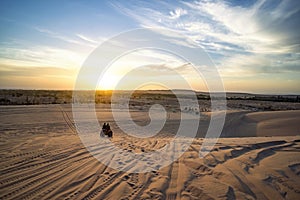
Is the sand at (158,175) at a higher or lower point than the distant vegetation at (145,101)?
lower

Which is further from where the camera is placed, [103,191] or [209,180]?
[209,180]

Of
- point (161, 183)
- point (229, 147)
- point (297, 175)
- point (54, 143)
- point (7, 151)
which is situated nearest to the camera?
point (161, 183)

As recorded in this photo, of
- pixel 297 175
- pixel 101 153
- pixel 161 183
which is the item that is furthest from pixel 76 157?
pixel 297 175

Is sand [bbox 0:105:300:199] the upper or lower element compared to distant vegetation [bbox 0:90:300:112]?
lower

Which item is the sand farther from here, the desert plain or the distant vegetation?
the distant vegetation

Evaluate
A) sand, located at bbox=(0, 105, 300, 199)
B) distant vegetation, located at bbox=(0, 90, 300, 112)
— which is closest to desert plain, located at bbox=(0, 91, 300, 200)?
sand, located at bbox=(0, 105, 300, 199)

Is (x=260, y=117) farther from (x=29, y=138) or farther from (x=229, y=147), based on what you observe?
(x=29, y=138)

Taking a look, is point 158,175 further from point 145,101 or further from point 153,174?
point 145,101

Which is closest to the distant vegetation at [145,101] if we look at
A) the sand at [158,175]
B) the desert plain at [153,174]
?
the desert plain at [153,174]

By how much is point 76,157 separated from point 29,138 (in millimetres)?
3454

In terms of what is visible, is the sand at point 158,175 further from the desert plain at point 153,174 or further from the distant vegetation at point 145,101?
Answer: the distant vegetation at point 145,101

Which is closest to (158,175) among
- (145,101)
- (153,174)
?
(153,174)

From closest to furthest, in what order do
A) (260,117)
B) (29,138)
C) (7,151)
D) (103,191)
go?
(103,191)
(7,151)
(29,138)
(260,117)

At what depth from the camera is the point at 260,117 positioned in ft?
56.0
